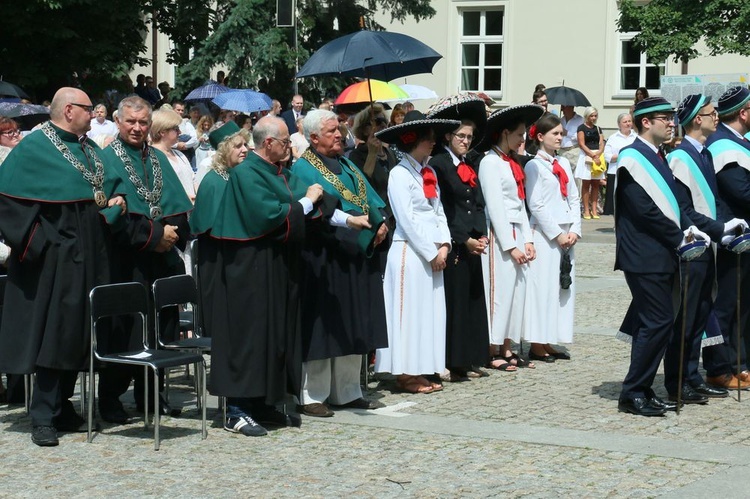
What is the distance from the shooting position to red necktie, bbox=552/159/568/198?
10.9 metres

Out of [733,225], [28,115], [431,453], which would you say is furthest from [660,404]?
[28,115]

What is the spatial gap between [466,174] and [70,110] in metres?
3.18

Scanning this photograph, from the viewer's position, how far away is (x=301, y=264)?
8602 mm

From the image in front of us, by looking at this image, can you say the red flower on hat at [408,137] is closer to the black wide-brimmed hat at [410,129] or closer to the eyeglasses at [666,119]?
the black wide-brimmed hat at [410,129]

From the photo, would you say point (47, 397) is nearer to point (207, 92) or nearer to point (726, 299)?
point (726, 299)

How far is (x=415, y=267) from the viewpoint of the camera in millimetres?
9453

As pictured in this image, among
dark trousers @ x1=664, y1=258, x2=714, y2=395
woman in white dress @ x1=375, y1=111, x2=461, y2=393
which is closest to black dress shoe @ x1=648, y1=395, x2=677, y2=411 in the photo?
dark trousers @ x1=664, y1=258, x2=714, y2=395

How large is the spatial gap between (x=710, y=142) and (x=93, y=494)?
505cm

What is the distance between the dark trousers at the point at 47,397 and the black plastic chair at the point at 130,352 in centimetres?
24

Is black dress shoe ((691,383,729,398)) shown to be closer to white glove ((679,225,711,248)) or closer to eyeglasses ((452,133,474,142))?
white glove ((679,225,711,248))

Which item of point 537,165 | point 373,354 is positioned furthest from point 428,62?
point 373,354

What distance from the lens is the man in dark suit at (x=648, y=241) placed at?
848 cm

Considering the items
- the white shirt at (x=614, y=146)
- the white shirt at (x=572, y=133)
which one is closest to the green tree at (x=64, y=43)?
the white shirt at (x=572, y=133)

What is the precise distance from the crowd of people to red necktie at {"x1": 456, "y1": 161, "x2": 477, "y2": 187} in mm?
20
